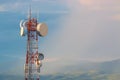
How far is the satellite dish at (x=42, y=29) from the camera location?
89812 mm

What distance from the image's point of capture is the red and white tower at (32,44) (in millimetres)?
89500

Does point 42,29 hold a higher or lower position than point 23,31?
higher

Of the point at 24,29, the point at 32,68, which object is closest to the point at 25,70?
the point at 32,68

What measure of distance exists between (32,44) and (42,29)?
3.73 m

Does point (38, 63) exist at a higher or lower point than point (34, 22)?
lower

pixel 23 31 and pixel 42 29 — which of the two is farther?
pixel 42 29

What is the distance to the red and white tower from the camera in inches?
3524

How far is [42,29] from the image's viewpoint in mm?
90188

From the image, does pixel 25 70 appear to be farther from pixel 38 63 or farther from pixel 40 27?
pixel 40 27

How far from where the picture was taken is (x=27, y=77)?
89.4 metres

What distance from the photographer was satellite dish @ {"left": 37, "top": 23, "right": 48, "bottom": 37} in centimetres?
8981

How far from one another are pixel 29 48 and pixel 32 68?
406 cm

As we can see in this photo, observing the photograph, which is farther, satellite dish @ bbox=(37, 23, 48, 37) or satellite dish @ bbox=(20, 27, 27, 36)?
satellite dish @ bbox=(37, 23, 48, 37)

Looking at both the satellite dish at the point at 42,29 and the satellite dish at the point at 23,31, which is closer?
the satellite dish at the point at 23,31
